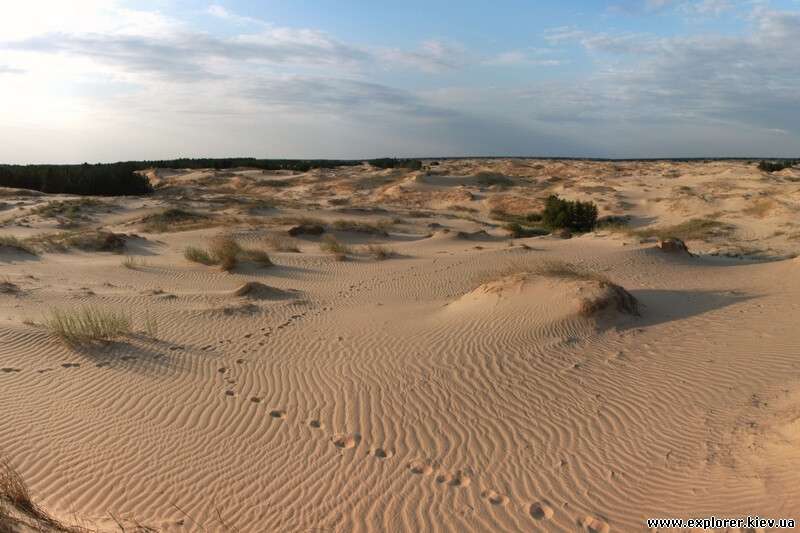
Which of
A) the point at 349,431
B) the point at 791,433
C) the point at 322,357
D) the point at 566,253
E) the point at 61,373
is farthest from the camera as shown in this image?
the point at 566,253

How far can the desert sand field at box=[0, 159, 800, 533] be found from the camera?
14.1ft

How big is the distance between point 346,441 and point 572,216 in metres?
21.2

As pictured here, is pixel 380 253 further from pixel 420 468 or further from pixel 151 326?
pixel 420 468

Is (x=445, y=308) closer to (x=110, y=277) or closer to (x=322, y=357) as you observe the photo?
(x=322, y=357)

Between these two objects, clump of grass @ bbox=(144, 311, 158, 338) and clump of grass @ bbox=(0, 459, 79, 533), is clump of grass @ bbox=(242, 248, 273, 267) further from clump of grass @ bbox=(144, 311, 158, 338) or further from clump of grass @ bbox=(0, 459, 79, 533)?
clump of grass @ bbox=(0, 459, 79, 533)

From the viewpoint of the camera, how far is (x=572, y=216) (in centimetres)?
2461

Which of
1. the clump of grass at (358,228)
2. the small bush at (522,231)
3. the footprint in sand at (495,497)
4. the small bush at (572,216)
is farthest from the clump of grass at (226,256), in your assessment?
the small bush at (572,216)

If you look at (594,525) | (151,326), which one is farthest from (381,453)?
(151,326)

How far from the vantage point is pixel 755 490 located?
421 centimetres

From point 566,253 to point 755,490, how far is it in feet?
38.8

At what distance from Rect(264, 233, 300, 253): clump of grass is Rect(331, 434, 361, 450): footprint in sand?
12.6m

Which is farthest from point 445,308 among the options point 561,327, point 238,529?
point 238,529

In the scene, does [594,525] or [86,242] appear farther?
[86,242]

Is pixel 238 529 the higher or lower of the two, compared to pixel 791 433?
lower
